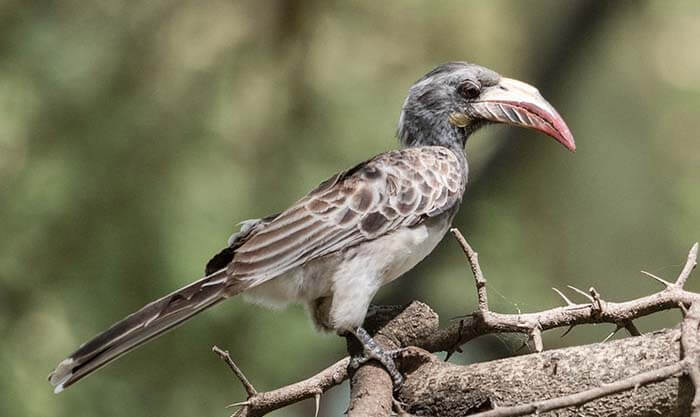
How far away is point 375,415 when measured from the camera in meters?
3.08

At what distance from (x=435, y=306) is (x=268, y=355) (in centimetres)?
97

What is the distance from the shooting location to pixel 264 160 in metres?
6.25

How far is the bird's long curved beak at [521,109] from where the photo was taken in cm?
418

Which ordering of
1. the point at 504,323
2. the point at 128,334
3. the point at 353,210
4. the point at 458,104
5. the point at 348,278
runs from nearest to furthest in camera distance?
the point at 504,323, the point at 128,334, the point at 348,278, the point at 353,210, the point at 458,104

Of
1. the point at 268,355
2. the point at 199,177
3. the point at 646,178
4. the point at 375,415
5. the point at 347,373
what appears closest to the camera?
the point at 375,415

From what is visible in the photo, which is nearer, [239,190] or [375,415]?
[375,415]

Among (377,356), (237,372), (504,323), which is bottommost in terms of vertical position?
(504,323)

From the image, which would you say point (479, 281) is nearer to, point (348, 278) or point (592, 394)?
point (348, 278)

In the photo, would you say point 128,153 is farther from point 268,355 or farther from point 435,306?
point 435,306

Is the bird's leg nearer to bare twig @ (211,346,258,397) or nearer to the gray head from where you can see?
bare twig @ (211,346,258,397)

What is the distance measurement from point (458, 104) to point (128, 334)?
1.82 meters

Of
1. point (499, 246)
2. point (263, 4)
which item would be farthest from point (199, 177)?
point (499, 246)

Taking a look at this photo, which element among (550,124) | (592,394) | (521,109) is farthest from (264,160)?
(592,394)

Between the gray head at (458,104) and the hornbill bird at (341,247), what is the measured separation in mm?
13
